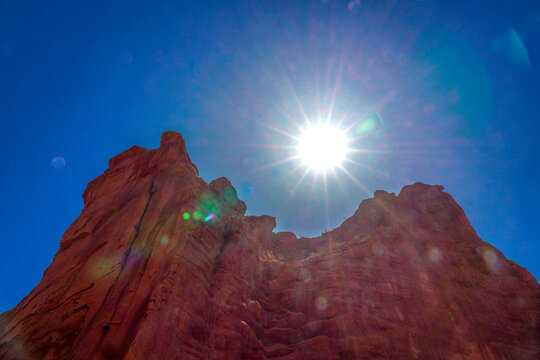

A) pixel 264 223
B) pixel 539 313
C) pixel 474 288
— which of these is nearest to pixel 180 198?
pixel 264 223

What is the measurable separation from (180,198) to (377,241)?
56.3ft

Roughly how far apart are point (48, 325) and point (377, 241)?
23832 mm

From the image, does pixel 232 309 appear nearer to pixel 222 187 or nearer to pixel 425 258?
pixel 222 187

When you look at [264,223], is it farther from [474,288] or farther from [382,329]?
[474,288]

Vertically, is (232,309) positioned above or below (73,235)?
below

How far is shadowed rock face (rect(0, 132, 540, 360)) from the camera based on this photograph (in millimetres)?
15602

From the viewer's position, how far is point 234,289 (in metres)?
20.8

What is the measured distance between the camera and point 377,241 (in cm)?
2548

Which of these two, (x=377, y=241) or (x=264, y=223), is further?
(x=264, y=223)

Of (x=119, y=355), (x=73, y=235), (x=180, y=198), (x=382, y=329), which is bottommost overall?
(x=119, y=355)

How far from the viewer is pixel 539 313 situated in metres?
20.8

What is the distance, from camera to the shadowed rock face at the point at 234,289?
15602 mm

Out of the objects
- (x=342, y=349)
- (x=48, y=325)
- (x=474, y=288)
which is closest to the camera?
(x=48, y=325)

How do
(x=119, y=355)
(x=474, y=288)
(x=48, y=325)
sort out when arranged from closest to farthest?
(x=119, y=355), (x=48, y=325), (x=474, y=288)
